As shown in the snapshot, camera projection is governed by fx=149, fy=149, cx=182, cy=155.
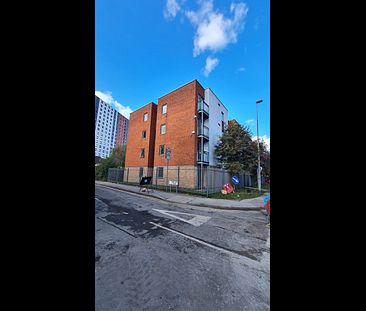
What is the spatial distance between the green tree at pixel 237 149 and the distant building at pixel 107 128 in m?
63.4

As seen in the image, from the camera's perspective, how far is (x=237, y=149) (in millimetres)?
17203

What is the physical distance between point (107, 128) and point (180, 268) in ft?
270

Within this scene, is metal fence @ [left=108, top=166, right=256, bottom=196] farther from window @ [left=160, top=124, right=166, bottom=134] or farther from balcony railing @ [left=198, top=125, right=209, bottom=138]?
window @ [left=160, top=124, right=166, bottom=134]

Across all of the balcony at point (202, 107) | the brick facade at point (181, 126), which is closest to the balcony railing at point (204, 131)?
the brick facade at point (181, 126)

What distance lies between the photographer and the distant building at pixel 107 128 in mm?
69438

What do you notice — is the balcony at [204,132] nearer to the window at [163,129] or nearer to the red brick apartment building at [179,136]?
the red brick apartment building at [179,136]

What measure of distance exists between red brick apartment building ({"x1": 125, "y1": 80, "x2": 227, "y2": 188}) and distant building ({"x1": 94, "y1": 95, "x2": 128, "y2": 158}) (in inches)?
2160

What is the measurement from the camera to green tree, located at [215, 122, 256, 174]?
679 inches
